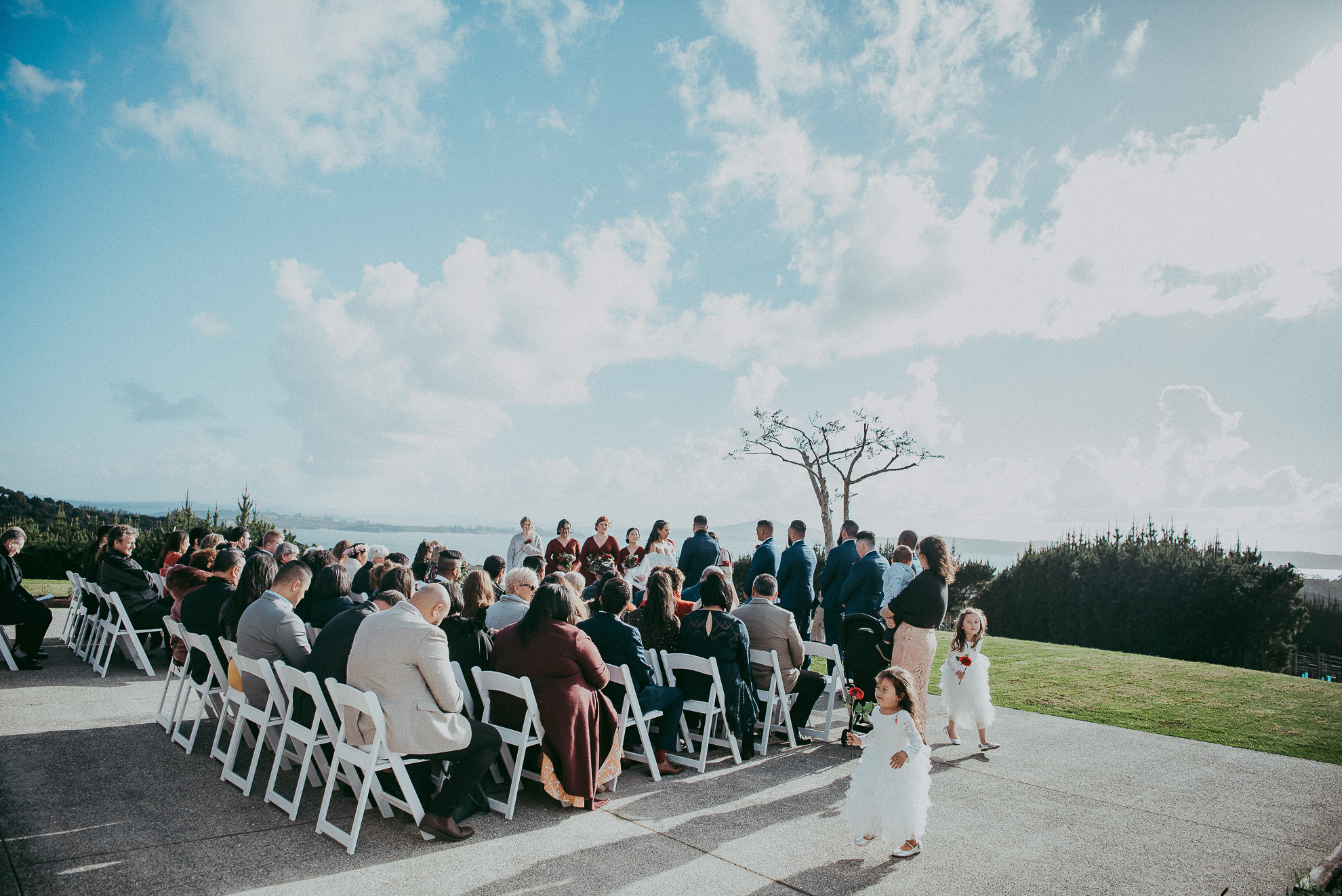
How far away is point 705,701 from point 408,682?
2.63 metres

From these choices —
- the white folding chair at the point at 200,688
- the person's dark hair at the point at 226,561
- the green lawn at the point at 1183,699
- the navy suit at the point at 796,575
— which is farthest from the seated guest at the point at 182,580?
the green lawn at the point at 1183,699

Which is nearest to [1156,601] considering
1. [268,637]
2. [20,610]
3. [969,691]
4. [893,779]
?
[969,691]

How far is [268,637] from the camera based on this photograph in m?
4.97

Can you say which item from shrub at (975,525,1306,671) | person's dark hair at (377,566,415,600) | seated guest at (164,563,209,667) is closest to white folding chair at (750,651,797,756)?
person's dark hair at (377,566,415,600)

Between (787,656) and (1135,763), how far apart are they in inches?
120

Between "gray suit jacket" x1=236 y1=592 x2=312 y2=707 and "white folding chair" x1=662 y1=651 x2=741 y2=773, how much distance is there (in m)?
2.71

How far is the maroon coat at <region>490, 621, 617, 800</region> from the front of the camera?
4.62 meters

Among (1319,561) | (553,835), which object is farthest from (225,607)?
(1319,561)

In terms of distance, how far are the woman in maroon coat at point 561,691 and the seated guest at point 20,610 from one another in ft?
19.5

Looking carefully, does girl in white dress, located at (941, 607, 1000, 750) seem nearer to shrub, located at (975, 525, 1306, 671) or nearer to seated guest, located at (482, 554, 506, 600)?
seated guest, located at (482, 554, 506, 600)

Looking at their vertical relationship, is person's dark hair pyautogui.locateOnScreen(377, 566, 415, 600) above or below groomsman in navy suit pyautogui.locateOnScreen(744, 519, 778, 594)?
below

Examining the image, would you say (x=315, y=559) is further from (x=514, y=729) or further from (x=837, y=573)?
(x=837, y=573)

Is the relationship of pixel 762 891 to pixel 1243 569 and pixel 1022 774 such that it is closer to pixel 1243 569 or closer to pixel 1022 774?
pixel 1022 774

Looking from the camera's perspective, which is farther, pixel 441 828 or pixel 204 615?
pixel 204 615
